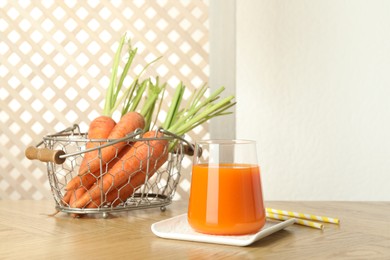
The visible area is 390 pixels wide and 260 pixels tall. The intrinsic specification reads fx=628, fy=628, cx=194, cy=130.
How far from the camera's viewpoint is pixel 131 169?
961 millimetres

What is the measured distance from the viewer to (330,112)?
2041 millimetres

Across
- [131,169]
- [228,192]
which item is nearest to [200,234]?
[228,192]

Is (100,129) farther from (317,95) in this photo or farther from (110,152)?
(317,95)

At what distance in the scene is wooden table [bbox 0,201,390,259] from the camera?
696mm

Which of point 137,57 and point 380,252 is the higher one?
point 137,57

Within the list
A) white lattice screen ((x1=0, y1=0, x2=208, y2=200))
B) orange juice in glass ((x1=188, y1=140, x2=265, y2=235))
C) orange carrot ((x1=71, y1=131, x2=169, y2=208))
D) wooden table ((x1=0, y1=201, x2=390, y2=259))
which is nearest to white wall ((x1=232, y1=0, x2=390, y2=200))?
white lattice screen ((x1=0, y1=0, x2=208, y2=200))

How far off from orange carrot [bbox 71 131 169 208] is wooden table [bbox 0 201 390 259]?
37 millimetres

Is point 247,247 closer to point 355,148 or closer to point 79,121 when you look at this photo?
point 355,148

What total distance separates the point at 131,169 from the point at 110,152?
4 cm

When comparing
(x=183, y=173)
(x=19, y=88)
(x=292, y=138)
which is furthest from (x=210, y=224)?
(x=19, y=88)

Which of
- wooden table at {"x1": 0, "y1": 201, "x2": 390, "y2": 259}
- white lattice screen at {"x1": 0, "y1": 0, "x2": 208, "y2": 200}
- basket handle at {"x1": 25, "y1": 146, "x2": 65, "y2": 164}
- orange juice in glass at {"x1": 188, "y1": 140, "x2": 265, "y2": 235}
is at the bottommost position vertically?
wooden table at {"x1": 0, "y1": 201, "x2": 390, "y2": 259}

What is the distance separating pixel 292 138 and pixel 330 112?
149 mm

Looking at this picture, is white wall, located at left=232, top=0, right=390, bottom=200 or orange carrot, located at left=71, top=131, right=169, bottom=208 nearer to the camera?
orange carrot, located at left=71, top=131, right=169, bottom=208

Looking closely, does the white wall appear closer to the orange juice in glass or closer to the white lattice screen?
the white lattice screen
